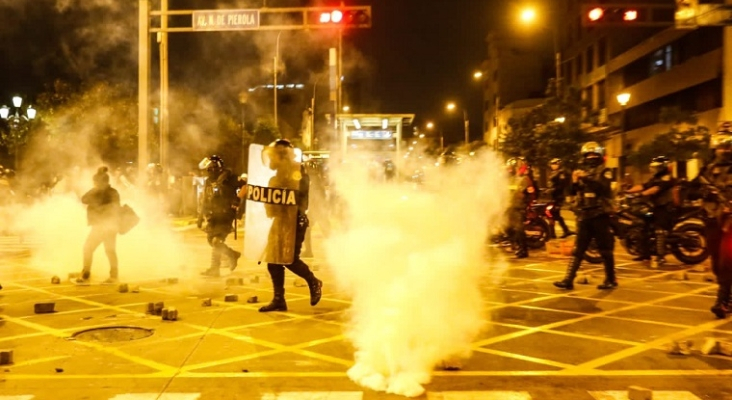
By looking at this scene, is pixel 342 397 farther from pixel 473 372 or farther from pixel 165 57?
A: pixel 165 57

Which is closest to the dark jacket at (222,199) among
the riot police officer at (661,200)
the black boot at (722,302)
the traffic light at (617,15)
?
the black boot at (722,302)

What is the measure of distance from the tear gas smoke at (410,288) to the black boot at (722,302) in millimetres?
2305

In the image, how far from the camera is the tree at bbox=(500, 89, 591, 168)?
94.6 feet

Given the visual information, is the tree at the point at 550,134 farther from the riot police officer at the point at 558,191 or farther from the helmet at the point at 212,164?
the helmet at the point at 212,164

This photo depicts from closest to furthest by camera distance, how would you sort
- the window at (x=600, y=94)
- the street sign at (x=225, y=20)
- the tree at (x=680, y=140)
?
the street sign at (x=225, y=20)
the tree at (x=680, y=140)
the window at (x=600, y=94)

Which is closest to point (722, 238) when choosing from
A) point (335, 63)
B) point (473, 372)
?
point (473, 372)

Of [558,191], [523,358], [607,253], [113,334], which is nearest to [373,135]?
[558,191]

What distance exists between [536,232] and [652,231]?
87.0 inches

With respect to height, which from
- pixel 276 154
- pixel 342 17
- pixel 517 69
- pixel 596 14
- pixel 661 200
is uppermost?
pixel 517 69

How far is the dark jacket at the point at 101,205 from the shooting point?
9.92 meters

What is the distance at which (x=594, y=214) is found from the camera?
9219 millimetres

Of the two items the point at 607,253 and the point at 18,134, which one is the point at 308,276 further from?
the point at 18,134

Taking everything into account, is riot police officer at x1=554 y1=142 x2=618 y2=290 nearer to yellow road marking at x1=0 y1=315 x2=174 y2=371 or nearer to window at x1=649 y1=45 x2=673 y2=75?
yellow road marking at x1=0 y1=315 x2=174 y2=371

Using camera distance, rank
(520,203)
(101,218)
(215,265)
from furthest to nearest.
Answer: (520,203)
(215,265)
(101,218)
